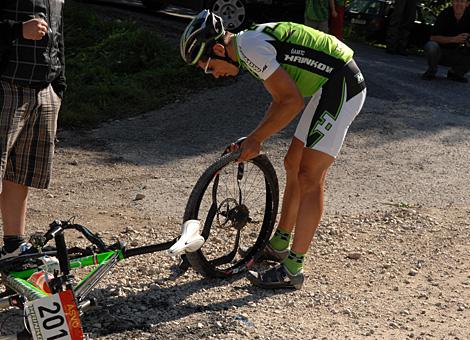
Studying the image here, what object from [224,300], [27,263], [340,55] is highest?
[340,55]

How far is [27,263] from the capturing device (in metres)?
4.20

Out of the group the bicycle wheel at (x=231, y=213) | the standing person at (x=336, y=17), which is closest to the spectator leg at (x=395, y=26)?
the standing person at (x=336, y=17)

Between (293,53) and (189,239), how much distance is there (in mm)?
1269

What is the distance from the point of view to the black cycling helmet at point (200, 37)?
181 inches

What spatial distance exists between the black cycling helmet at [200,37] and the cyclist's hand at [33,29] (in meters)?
0.84

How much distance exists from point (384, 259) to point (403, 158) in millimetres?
2613

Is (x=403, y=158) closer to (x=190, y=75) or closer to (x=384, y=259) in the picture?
(x=384, y=259)

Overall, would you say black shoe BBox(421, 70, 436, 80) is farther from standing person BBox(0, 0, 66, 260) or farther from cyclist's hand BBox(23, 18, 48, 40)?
cyclist's hand BBox(23, 18, 48, 40)

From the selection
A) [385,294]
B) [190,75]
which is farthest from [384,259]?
[190,75]

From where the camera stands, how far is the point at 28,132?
4.56m

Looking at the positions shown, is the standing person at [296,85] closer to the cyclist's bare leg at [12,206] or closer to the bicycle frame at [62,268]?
the bicycle frame at [62,268]

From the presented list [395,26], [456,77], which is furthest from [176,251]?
[395,26]

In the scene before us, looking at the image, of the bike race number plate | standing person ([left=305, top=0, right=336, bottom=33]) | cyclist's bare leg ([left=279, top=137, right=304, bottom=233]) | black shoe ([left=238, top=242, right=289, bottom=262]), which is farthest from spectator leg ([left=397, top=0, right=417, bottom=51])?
the bike race number plate

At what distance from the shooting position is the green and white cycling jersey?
4.60 metres
